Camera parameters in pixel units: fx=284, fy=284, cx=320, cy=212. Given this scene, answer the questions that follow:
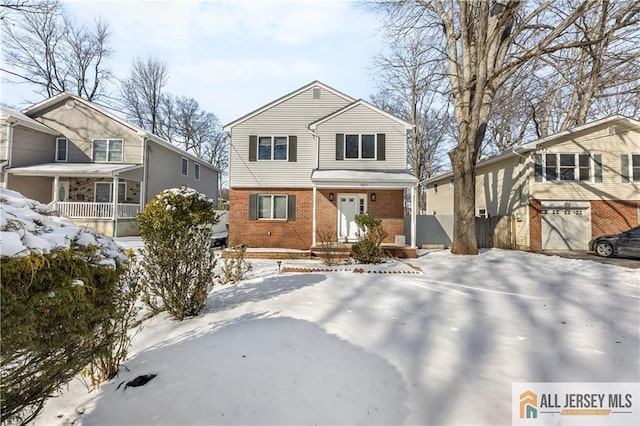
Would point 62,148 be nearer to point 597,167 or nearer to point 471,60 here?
point 471,60

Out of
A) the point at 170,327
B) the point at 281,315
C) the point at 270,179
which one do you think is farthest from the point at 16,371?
the point at 270,179

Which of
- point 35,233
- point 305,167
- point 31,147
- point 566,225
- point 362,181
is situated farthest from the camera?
point 31,147

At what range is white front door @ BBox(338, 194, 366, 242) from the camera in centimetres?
1363

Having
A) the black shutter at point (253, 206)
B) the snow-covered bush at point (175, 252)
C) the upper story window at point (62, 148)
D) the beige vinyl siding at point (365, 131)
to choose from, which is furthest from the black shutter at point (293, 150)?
the upper story window at point (62, 148)

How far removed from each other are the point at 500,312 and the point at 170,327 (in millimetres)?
5646

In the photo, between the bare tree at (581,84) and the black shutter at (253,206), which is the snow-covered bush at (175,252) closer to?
the black shutter at (253,206)

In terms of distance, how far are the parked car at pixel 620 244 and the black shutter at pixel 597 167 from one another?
3.77m

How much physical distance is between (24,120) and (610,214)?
31347 mm

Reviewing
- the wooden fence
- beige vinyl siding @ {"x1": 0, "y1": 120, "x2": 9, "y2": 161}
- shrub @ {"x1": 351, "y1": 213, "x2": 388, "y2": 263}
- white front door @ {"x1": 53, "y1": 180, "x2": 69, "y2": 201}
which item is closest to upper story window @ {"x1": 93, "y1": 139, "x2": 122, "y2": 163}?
white front door @ {"x1": 53, "y1": 180, "x2": 69, "y2": 201}

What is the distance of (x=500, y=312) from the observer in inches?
201

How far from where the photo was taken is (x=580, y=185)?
14.3 metres

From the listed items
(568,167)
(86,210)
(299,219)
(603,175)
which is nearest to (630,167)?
(603,175)

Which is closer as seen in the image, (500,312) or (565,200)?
(500,312)

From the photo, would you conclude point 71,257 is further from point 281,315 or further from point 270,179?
point 270,179
